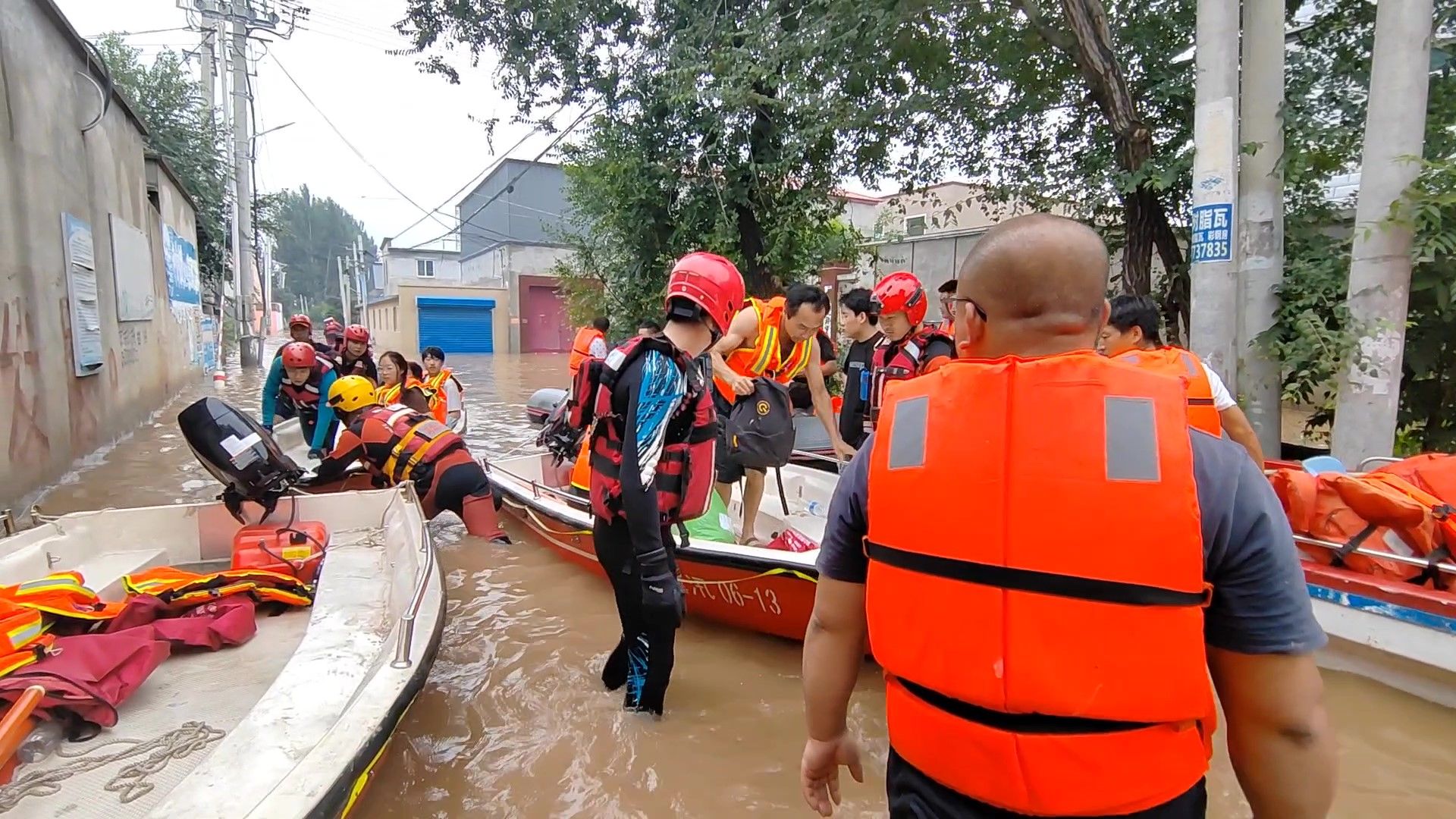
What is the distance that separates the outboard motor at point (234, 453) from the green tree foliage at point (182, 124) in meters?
17.5

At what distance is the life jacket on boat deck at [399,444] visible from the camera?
5352mm

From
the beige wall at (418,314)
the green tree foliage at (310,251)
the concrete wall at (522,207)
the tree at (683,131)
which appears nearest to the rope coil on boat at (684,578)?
the tree at (683,131)

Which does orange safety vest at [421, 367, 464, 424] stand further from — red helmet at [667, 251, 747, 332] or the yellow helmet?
red helmet at [667, 251, 747, 332]

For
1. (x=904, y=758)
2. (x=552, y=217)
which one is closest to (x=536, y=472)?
(x=904, y=758)

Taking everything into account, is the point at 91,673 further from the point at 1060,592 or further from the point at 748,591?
the point at 1060,592

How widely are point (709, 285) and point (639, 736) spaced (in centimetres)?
187

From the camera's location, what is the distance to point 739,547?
3791 mm

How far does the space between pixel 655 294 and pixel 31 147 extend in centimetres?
713

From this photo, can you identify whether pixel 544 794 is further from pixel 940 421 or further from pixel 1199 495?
pixel 1199 495

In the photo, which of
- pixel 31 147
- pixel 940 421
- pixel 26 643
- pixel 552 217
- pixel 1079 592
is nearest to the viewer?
pixel 1079 592

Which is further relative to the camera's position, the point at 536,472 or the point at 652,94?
the point at 652,94

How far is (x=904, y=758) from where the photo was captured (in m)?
1.29

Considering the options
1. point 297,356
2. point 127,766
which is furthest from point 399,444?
point 127,766

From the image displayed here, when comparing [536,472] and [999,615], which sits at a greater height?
[999,615]
